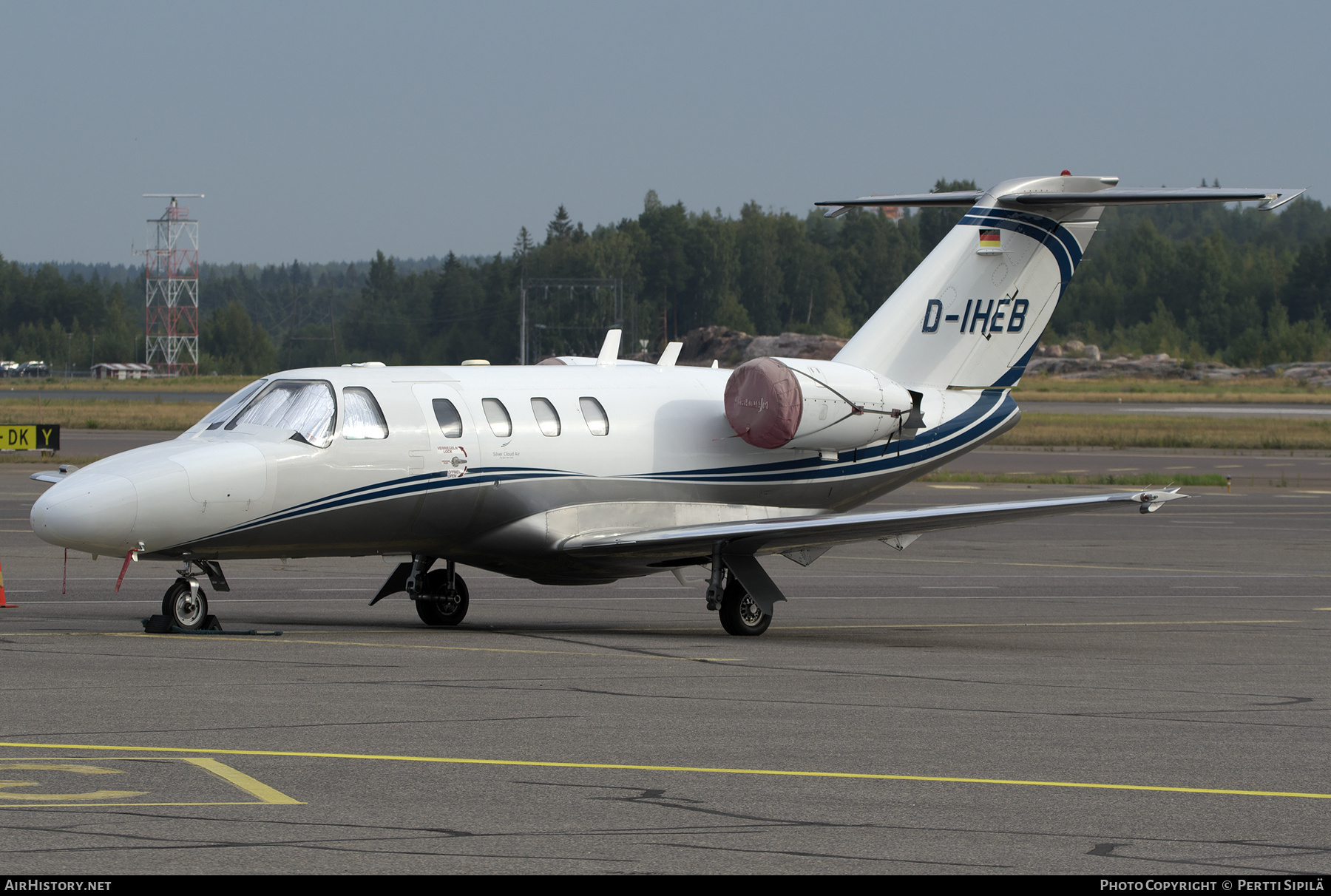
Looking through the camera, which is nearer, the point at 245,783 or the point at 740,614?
the point at 245,783

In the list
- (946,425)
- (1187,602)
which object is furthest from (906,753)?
(1187,602)

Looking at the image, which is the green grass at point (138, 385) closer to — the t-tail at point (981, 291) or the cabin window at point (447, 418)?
the t-tail at point (981, 291)

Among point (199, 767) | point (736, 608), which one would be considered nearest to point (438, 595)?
point (736, 608)

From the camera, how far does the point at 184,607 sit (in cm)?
1697

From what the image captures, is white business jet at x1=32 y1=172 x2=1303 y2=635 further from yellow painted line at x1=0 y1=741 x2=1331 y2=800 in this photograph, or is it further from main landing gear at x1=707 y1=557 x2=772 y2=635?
yellow painted line at x1=0 y1=741 x2=1331 y2=800

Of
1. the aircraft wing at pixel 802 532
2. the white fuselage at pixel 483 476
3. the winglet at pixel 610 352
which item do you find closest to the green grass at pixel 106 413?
the winglet at pixel 610 352

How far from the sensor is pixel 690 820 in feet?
28.4

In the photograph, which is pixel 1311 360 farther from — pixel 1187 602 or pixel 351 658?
pixel 351 658

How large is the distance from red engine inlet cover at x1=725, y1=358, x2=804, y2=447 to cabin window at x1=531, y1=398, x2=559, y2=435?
227 cm

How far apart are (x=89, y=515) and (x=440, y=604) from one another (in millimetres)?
4755

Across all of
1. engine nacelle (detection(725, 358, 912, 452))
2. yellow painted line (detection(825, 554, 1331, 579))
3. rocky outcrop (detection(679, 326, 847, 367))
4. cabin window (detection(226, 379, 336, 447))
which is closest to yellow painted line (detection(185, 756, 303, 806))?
cabin window (detection(226, 379, 336, 447))

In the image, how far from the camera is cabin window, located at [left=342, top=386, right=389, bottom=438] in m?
17.5

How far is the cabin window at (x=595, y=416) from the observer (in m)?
19.1

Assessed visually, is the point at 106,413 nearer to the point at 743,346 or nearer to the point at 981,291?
the point at 981,291
